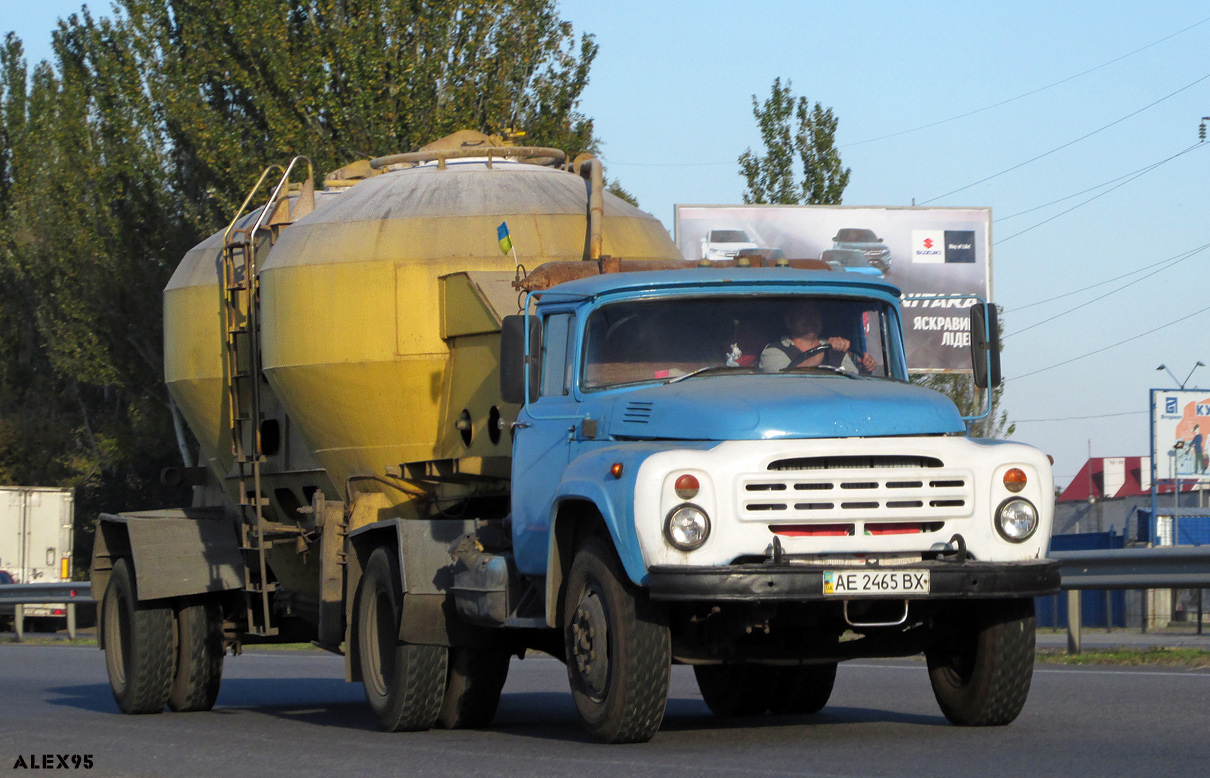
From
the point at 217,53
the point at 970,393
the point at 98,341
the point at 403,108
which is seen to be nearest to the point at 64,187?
the point at 98,341

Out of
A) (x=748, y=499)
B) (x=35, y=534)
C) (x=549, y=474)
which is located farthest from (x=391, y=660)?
(x=35, y=534)

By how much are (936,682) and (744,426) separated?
2.01 metres

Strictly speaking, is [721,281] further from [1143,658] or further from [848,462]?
[1143,658]

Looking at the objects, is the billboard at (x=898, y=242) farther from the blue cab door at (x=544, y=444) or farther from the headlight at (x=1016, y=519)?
the headlight at (x=1016, y=519)

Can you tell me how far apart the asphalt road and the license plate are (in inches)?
28.2

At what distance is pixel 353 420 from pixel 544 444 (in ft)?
8.42

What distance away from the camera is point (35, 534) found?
35.6 m

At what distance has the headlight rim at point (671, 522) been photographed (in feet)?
25.7

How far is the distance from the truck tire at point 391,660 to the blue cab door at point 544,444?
0.96 m

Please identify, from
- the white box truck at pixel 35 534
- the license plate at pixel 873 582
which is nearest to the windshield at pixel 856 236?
the white box truck at pixel 35 534

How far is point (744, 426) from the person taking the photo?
806 centimetres

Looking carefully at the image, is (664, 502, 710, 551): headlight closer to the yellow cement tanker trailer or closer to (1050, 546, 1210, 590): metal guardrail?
the yellow cement tanker trailer

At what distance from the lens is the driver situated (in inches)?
354

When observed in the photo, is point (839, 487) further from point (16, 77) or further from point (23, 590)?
point (16, 77)
